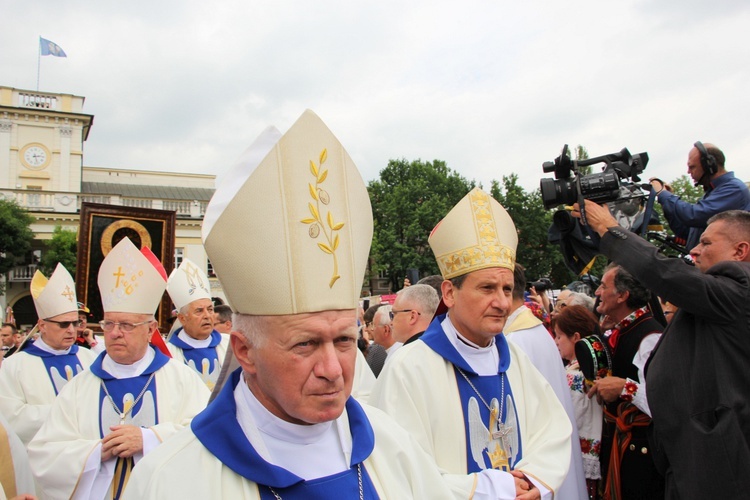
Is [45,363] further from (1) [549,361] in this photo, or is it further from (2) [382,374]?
(1) [549,361]

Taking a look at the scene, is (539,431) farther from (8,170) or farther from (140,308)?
(8,170)

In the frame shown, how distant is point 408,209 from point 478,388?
133 feet

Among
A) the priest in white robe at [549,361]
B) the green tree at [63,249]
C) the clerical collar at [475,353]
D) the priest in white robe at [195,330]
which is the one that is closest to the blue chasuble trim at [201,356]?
the priest in white robe at [195,330]

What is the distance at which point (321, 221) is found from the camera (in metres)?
1.97

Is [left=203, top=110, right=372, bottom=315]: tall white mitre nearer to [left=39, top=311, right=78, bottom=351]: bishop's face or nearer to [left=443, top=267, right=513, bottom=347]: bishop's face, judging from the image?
[left=443, top=267, right=513, bottom=347]: bishop's face

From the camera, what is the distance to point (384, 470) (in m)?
2.02

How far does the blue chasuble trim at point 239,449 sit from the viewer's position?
174 centimetres

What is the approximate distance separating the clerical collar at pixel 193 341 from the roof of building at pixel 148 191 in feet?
127

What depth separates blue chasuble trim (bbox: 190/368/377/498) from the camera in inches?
68.5

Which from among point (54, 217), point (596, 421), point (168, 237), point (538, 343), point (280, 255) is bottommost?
point (596, 421)

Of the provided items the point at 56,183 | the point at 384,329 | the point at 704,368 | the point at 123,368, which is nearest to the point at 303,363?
the point at 704,368

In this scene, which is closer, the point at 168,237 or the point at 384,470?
the point at 384,470

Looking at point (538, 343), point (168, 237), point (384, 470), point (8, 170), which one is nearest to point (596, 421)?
point (538, 343)

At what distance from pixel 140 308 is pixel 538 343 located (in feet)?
9.83
